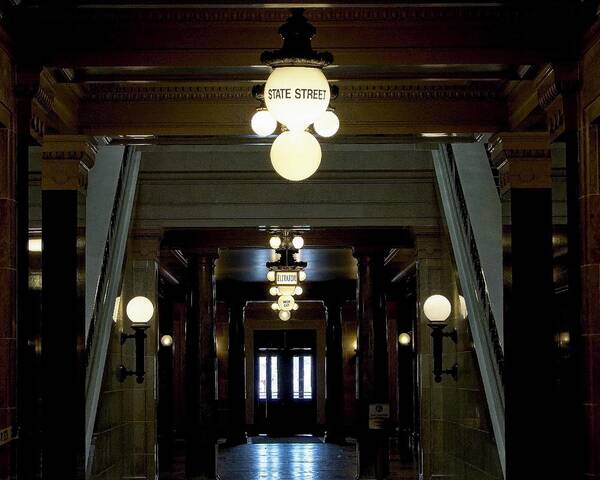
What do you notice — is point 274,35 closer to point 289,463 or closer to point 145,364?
point 145,364

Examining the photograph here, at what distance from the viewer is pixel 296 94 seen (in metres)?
4.89

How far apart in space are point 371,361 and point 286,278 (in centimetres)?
201

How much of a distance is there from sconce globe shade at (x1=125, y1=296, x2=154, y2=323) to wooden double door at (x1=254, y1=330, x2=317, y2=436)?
2115 centimetres

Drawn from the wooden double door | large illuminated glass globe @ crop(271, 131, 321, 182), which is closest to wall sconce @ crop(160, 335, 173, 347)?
the wooden double door

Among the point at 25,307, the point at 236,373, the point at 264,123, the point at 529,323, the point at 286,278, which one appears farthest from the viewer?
the point at 236,373

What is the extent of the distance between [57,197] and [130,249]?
20.4ft

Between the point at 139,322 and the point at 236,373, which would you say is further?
the point at 236,373

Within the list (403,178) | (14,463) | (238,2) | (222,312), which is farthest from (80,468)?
(222,312)

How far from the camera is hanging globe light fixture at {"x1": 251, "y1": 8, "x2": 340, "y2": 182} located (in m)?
4.90

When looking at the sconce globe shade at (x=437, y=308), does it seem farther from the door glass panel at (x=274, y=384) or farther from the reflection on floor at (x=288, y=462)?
the door glass panel at (x=274, y=384)

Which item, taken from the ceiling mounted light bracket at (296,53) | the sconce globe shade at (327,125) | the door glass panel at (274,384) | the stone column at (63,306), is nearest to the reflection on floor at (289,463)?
the door glass panel at (274,384)

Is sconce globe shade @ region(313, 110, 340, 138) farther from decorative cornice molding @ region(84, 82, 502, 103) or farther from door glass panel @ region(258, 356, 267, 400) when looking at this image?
door glass panel @ region(258, 356, 267, 400)

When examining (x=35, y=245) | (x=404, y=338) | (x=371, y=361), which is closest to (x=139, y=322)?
(x=35, y=245)

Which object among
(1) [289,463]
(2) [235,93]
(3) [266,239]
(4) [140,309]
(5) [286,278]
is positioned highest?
(3) [266,239]
